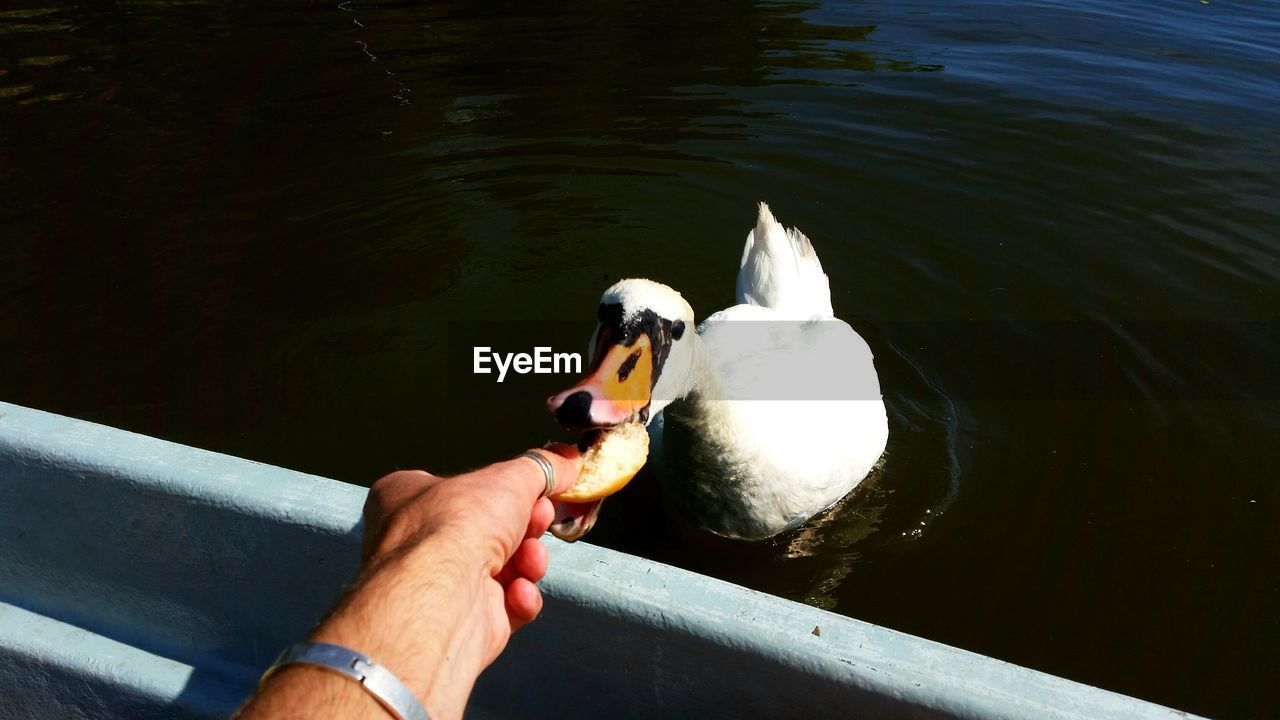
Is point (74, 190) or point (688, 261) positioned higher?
point (74, 190)

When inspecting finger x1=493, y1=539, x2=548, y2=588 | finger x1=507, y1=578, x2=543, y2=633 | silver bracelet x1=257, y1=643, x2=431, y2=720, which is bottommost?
finger x1=507, y1=578, x2=543, y2=633

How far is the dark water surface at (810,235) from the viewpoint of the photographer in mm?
3932

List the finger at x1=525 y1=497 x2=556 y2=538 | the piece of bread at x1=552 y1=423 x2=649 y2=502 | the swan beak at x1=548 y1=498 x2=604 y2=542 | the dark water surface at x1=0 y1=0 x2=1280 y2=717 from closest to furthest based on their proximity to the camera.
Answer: the finger at x1=525 y1=497 x2=556 y2=538
the piece of bread at x1=552 y1=423 x2=649 y2=502
the swan beak at x1=548 y1=498 x2=604 y2=542
the dark water surface at x1=0 y1=0 x2=1280 y2=717

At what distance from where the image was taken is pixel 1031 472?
4.34 m

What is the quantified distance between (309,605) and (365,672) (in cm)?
121

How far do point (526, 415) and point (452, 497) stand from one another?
9.92 feet

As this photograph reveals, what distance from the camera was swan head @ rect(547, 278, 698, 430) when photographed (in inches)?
95.7

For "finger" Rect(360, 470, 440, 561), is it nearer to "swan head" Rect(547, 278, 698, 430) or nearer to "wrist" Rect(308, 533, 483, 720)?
"wrist" Rect(308, 533, 483, 720)

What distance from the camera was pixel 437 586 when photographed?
1591 millimetres

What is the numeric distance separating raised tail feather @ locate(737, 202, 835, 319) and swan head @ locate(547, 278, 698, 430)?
145 cm

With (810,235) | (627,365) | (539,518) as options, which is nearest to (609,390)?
(627,365)

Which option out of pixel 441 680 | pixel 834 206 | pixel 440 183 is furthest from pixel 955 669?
pixel 440 183

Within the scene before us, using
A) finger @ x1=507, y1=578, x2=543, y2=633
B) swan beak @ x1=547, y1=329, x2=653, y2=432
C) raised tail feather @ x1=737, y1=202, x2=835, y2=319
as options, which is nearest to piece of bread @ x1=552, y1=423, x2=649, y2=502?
swan beak @ x1=547, y1=329, x2=653, y2=432

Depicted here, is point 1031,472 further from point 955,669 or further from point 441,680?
point 441,680
